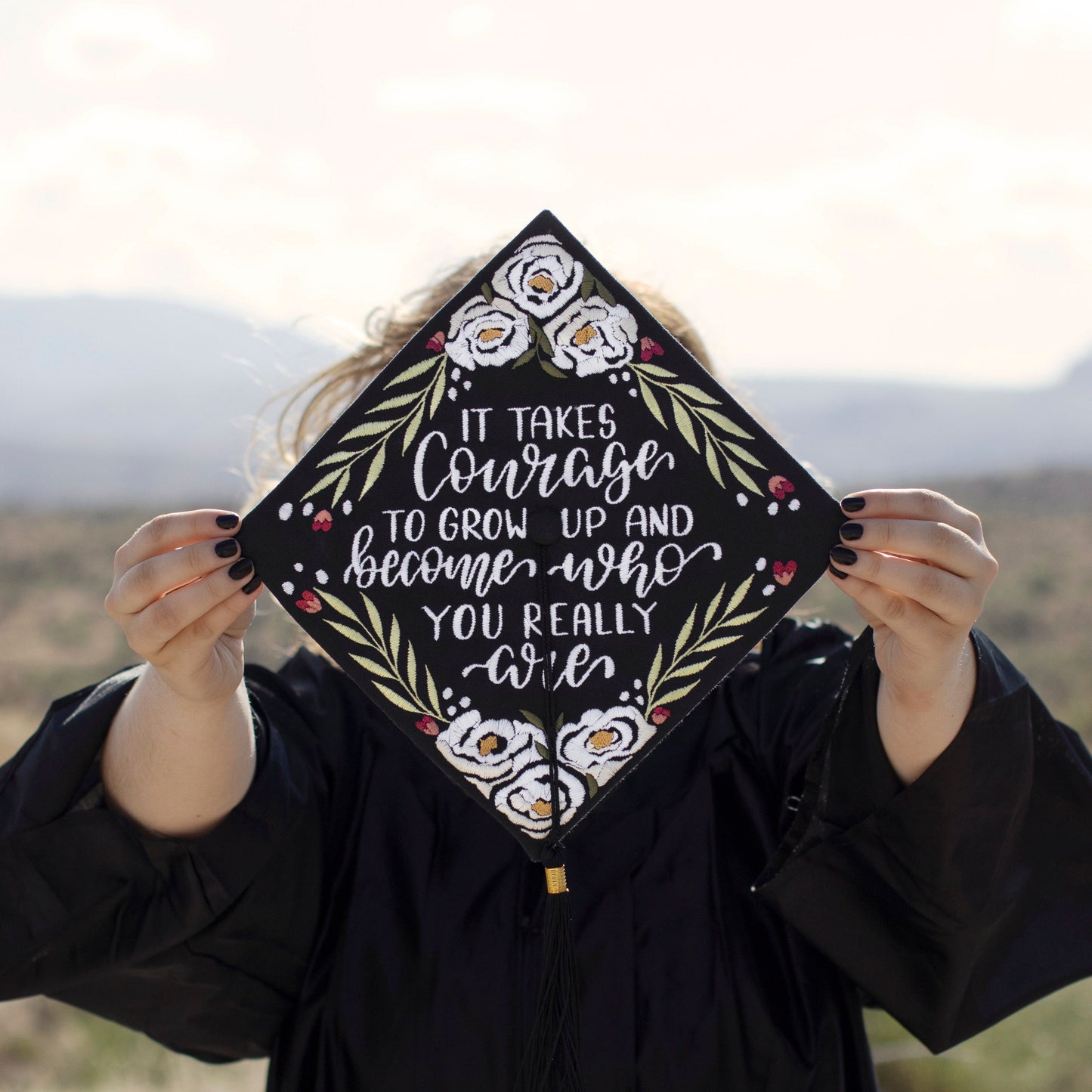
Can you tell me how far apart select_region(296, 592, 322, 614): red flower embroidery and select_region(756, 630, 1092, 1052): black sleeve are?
33.3 inches

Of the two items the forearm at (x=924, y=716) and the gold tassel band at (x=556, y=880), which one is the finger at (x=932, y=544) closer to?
the forearm at (x=924, y=716)

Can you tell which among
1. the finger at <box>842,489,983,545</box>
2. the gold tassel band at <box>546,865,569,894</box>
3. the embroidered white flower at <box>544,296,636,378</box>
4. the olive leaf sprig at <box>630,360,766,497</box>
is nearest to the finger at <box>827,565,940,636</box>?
the finger at <box>842,489,983,545</box>

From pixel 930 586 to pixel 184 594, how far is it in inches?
42.0

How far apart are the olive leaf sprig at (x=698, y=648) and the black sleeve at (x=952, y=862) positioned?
22 cm

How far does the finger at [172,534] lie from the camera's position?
4.93 feet

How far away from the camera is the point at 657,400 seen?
5.40 feet

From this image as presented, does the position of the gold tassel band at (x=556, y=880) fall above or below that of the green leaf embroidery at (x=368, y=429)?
below

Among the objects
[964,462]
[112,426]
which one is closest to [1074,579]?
[964,462]

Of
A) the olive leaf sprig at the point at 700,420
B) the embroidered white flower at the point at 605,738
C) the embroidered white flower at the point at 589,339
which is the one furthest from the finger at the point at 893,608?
the embroidered white flower at the point at 589,339

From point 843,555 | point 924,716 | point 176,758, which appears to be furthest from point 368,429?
point 924,716

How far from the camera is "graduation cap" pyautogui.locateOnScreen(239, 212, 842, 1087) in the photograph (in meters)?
1.62

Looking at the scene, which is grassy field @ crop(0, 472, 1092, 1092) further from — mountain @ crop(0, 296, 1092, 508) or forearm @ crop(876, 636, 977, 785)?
mountain @ crop(0, 296, 1092, 508)

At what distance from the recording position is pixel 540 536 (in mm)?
1626

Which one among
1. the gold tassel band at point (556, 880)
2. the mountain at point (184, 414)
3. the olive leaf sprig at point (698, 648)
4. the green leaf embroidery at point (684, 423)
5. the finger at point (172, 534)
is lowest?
the mountain at point (184, 414)
